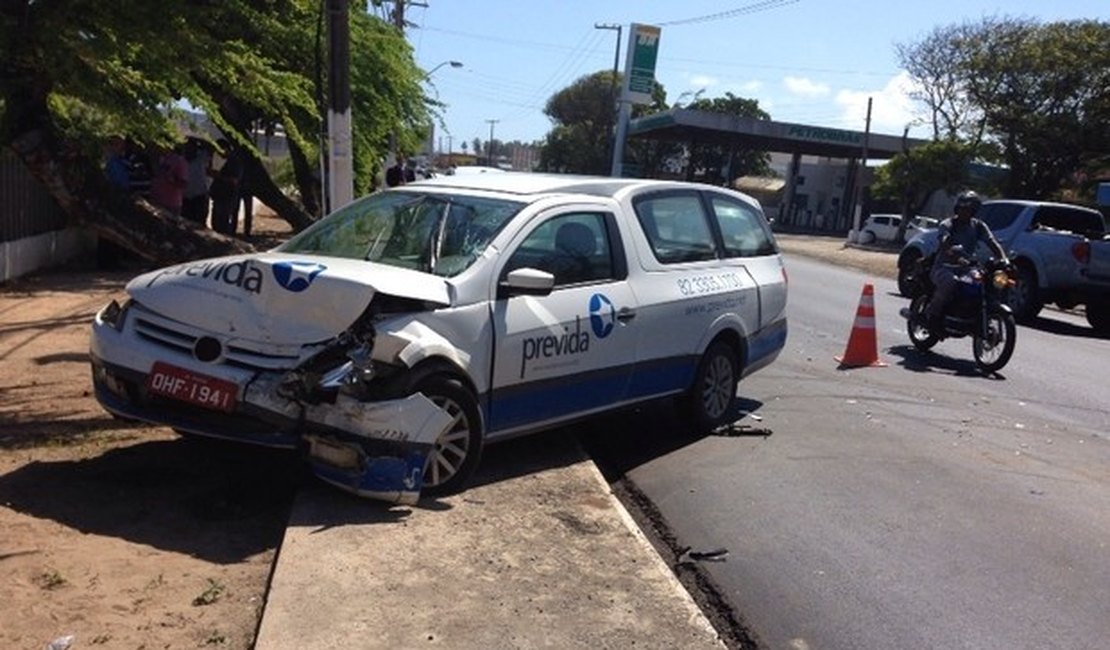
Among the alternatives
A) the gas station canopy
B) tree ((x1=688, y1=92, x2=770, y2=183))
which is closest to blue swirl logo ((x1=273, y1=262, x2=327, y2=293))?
the gas station canopy

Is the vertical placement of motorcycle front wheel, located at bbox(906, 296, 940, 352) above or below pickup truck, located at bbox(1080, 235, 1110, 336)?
below

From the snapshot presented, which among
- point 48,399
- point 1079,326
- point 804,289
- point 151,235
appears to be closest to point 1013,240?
point 1079,326

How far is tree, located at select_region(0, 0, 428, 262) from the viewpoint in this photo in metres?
7.59

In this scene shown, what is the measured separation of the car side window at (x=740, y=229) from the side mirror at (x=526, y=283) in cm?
260

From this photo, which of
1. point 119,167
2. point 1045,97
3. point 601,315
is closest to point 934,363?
point 601,315

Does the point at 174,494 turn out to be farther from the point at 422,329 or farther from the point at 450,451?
the point at 422,329

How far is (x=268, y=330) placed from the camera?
541 cm

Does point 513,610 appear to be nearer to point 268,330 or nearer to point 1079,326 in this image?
point 268,330

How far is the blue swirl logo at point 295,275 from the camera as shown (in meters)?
5.39

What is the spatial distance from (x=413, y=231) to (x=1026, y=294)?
1335 cm

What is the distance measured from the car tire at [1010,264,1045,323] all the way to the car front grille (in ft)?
46.4

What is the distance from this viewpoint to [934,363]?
1170 centimetres

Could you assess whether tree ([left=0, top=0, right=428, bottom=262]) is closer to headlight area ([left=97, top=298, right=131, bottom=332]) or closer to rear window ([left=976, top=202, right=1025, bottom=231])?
headlight area ([left=97, top=298, right=131, bottom=332])

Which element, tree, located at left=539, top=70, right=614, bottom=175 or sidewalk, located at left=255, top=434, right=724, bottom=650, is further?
tree, located at left=539, top=70, right=614, bottom=175
